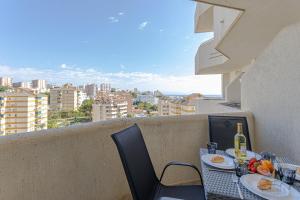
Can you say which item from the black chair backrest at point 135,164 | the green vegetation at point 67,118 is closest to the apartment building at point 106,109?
the green vegetation at point 67,118

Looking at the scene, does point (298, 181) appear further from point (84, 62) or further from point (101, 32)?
point (84, 62)

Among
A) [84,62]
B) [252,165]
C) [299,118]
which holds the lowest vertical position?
[252,165]

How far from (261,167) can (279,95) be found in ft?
4.20

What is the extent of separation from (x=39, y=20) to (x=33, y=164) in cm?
1848

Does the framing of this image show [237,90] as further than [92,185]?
Yes

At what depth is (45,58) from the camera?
18.9 m

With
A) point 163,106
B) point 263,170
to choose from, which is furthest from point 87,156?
point 163,106

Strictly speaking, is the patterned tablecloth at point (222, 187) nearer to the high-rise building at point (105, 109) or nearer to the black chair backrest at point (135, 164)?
the black chair backrest at point (135, 164)

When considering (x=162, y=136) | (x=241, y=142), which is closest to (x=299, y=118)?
(x=241, y=142)

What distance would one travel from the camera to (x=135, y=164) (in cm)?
125

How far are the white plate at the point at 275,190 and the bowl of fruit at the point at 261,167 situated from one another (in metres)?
0.11

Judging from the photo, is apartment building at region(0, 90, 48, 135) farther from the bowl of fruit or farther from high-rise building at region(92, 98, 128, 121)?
the bowl of fruit

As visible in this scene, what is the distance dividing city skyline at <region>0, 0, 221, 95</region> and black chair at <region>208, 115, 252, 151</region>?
30.8 feet

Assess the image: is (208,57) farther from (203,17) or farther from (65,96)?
(65,96)
